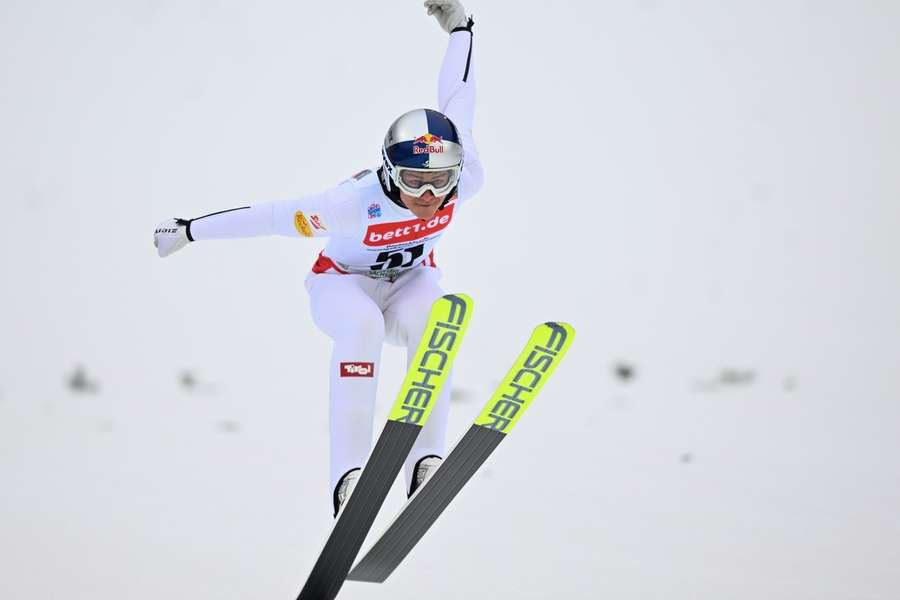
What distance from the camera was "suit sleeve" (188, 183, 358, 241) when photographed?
3.88 m

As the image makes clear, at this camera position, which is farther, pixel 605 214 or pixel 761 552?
pixel 605 214

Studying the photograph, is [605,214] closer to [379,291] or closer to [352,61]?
[352,61]

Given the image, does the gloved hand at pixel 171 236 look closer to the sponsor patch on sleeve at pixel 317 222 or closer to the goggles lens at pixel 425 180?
the sponsor patch on sleeve at pixel 317 222

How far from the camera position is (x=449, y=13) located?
4.57 m

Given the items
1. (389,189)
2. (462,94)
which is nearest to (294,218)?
(389,189)

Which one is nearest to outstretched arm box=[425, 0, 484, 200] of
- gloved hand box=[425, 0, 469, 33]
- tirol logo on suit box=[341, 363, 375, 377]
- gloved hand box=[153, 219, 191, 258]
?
gloved hand box=[425, 0, 469, 33]

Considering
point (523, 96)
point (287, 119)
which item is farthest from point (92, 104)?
point (523, 96)

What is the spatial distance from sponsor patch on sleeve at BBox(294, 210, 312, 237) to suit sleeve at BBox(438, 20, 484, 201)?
682 mm

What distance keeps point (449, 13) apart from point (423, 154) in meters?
1.20

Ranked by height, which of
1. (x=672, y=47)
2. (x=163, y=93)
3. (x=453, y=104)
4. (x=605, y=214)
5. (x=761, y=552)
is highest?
(x=672, y=47)

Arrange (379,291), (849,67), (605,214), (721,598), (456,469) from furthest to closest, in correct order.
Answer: (849,67) → (605,214) → (379,291) → (721,598) → (456,469)

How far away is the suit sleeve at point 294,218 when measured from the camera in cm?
388

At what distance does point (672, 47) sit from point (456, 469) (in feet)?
18.9

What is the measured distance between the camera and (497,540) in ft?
14.4
